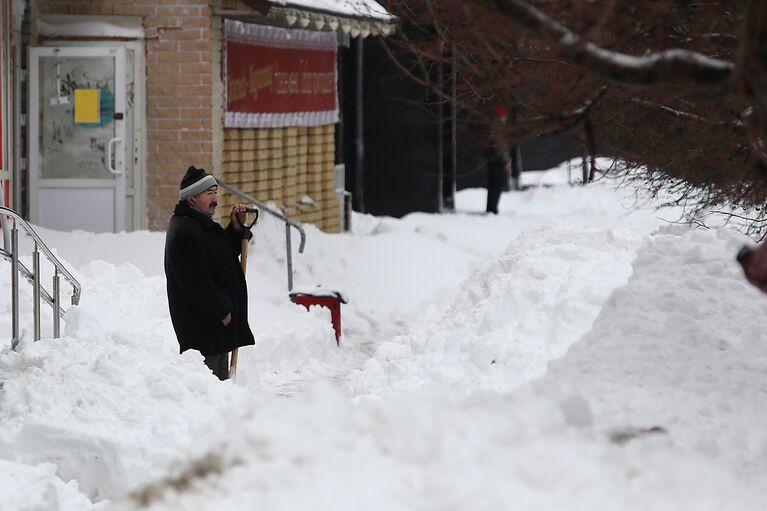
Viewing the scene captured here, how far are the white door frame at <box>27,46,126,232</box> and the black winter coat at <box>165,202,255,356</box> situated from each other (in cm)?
642

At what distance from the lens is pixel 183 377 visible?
8086mm

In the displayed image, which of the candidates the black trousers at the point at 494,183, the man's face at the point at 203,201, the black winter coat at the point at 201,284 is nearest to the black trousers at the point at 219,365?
the black winter coat at the point at 201,284

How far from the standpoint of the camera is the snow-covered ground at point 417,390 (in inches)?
165

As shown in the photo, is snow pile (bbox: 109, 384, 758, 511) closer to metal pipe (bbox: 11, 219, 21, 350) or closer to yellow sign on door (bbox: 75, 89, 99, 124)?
metal pipe (bbox: 11, 219, 21, 350)

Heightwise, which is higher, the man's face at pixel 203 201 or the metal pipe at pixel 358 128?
the metal pipe at pixel 358 128

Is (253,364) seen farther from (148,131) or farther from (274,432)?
(274,432)

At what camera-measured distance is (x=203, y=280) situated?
26.7 ft

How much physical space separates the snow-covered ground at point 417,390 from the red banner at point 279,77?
1327mm

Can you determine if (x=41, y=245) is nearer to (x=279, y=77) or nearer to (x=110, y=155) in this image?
(x=110, y=155)

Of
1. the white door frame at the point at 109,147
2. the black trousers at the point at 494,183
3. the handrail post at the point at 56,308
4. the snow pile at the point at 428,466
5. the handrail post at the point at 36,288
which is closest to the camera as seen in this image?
the snow pile at the point at 428,466

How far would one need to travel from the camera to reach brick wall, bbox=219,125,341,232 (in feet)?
50.4

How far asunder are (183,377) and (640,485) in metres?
4.15

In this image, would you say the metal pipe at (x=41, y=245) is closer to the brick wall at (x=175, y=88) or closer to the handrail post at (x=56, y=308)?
the handrail post at (x=56, y=308)

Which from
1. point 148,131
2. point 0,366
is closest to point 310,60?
point 148,131
